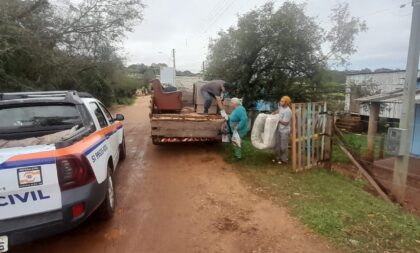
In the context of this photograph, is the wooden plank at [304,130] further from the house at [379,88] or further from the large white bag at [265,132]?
the house at [379,88]

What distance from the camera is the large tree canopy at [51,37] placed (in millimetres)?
9703

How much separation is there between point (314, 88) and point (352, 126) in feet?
26.8

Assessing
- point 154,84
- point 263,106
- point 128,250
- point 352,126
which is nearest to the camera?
point 128,250

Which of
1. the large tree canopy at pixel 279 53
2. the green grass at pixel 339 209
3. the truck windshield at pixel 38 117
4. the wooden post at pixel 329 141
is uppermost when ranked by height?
the large tree canopy at pixel 279 53

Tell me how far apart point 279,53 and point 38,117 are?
32.9 feet

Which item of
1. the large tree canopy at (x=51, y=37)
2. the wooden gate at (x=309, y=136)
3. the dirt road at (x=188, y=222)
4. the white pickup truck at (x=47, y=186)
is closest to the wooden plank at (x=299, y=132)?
the wooden gate at (x=309, y=136)

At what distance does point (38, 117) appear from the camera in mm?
4434

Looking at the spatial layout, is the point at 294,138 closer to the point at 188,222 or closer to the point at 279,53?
the point at 188,222

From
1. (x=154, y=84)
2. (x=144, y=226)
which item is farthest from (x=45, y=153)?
(x=154, y=84)

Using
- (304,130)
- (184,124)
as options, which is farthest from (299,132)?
(184,124)

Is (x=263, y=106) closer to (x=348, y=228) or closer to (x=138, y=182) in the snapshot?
(x=138, y=182)

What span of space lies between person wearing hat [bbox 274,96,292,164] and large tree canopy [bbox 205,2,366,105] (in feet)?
19.7

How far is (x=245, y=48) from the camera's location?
12.6m

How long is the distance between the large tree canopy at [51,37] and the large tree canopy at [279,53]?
499 cm
